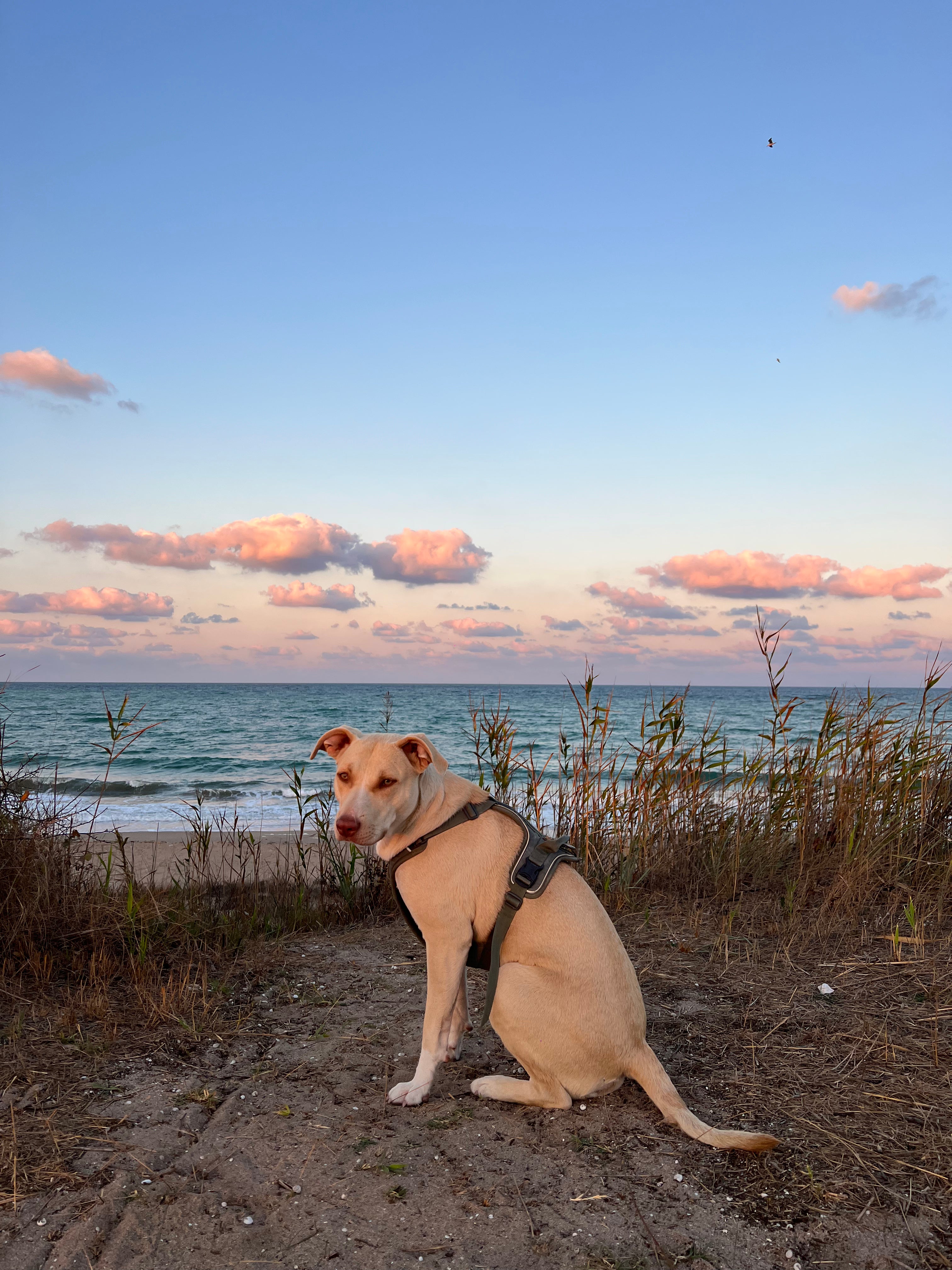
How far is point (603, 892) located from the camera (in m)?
6.45

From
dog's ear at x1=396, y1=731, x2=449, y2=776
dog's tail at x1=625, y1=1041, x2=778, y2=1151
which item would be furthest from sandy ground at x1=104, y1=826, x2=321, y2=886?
dog's tail at x1=625, y1=1041, x2=778, y2=1151

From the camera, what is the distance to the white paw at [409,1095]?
3.62 meters

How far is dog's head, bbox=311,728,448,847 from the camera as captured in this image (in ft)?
11.4

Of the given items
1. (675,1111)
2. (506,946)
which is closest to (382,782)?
(506,946)

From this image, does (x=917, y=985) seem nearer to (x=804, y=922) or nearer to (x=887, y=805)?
(x=804, y=922)

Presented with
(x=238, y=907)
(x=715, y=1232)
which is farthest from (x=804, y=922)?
(x=238, y=907)

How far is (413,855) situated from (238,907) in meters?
2.99

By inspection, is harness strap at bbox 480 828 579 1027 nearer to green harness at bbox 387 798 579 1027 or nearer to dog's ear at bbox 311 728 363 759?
green harness at bbox 387 798 579 1027

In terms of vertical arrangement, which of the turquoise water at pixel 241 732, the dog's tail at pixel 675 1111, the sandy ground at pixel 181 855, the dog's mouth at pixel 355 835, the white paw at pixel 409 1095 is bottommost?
the turquoise water at pixel 241 732

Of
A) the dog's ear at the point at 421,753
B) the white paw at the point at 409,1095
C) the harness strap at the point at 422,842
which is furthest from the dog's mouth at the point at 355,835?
the white paw at the point at 409,1095

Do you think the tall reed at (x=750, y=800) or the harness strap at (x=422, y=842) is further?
the tall reed at (x=750, y=800)

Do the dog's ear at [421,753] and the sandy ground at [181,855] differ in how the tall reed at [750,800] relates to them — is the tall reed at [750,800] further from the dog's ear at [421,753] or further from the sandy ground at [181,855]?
the dog's ear at [421,753]

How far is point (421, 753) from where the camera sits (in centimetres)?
373

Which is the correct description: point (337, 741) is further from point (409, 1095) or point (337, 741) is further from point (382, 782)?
point (409, 1095)
